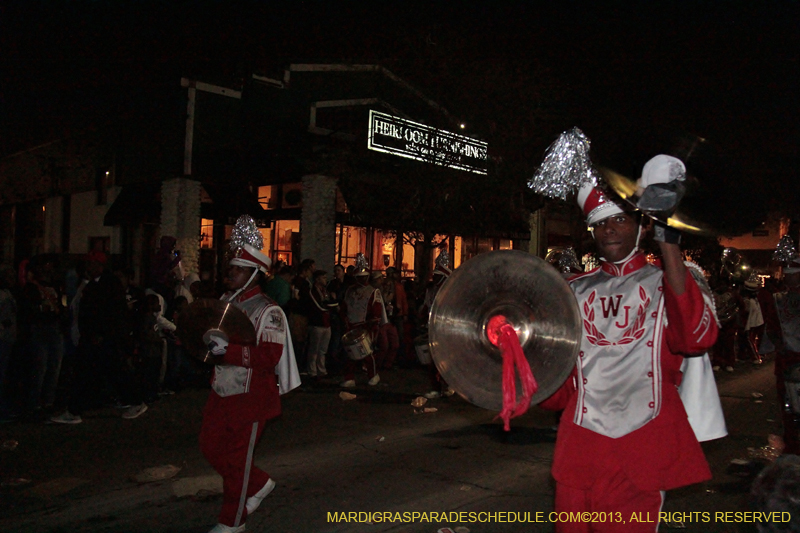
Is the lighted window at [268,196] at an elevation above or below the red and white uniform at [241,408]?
above

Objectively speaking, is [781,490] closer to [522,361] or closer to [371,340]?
[522,361]

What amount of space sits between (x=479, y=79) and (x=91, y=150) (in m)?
14.6

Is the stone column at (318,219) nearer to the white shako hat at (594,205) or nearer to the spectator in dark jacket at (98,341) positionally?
the spectator in dark jacket at (98,341)

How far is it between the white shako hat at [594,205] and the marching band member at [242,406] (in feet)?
8.04

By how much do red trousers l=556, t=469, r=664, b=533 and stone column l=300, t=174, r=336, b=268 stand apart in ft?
48.0

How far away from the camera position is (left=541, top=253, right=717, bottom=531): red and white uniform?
2711mm

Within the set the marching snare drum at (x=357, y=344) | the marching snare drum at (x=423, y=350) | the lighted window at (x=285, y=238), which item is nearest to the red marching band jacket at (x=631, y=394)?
the marching snare drum at (x=423, y=350)

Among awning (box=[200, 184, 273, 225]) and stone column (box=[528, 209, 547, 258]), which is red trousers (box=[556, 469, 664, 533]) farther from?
stone column (box=[528, 209, 547, 258])

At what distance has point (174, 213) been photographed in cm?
1767

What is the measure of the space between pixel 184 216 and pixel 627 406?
653 inches

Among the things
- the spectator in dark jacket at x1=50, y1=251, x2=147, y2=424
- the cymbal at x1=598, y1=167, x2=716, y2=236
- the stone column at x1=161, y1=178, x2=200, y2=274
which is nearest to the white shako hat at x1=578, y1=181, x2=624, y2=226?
the cymbal at x1=598, y1=167, x2=716, y2=236

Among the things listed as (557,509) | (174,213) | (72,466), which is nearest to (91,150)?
(174,213)

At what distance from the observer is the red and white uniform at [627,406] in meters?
2.71

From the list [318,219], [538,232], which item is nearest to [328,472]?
[318,219]
